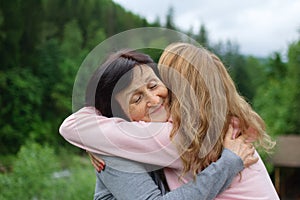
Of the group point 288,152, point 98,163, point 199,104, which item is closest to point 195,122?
point 199,104

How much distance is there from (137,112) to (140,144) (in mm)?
55

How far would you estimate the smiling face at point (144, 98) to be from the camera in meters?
0.93

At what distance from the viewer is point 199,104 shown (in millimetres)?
923

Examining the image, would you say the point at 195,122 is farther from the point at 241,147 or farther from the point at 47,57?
the point at 47,57

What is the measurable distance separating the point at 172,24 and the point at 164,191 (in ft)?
20.3

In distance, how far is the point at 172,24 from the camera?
23.0 feet

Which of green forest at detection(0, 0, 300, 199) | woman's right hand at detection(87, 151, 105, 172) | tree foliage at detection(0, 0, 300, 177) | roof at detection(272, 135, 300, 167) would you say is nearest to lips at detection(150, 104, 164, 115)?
woman's right hand at detection(87, 151, 105, 172)

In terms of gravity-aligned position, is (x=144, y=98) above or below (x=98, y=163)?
above

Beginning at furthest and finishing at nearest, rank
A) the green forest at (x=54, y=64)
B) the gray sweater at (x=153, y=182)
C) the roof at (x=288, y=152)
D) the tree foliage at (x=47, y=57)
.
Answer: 1. the tree foliage at (x=47, y=57)
2. the green forest at (x=54, y=64)
3. the roof at (x=288, y=152)
4. the gray sweater at (x=153, y=182)

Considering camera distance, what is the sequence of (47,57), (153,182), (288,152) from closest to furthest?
(153,182) < (288,152) < (47,57)

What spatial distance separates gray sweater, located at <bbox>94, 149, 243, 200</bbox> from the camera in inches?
35.1

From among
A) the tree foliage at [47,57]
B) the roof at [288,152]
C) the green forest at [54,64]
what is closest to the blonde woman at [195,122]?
the roof at [288,152]

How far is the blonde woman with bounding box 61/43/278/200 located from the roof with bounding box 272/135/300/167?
386 cm

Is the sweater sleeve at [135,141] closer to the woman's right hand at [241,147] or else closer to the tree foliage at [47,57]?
the woman's right hand at [241,147]
